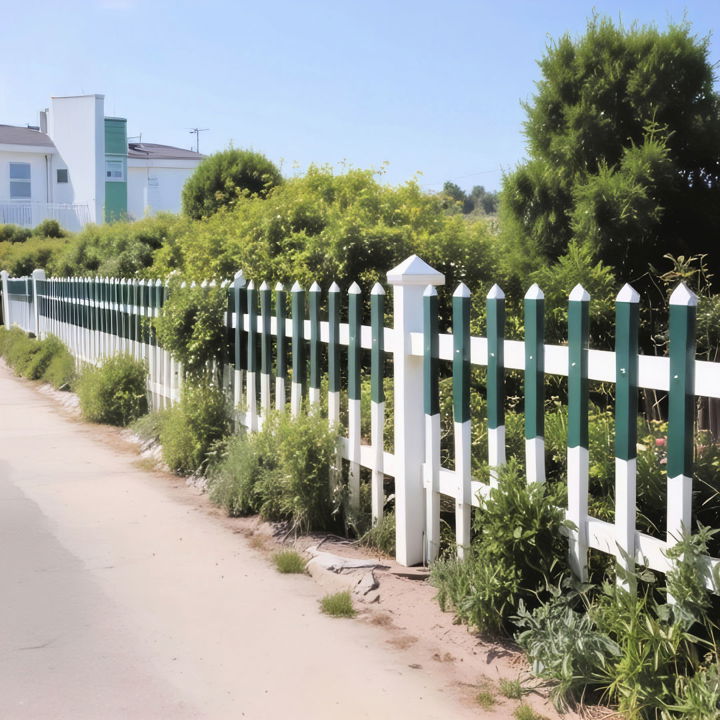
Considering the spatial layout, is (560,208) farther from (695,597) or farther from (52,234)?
(52,234)

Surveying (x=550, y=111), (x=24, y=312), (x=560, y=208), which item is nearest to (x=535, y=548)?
(x=560, y=208)

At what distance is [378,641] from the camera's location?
14.8ft

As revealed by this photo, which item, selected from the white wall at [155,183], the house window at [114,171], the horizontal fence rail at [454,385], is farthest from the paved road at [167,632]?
the white wall at [155,183]

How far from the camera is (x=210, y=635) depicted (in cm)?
462

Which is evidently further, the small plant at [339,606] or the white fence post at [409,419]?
the white fence post at [409,419]

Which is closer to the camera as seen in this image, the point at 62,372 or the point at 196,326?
the point at 196,326

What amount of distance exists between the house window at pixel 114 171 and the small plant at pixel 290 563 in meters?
48.6

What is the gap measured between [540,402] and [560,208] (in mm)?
4327

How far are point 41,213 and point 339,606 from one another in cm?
4676

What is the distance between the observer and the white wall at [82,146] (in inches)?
1977

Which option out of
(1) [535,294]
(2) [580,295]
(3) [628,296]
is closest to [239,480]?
(1) [535,294]

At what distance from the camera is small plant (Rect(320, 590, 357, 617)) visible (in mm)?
4883

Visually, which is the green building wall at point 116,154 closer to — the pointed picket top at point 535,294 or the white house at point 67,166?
the white house at point 67,166

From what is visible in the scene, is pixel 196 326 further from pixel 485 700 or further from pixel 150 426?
pixel 485 700
